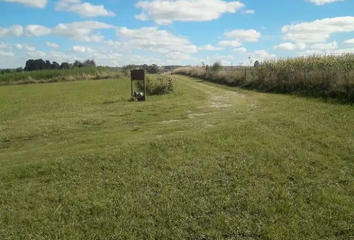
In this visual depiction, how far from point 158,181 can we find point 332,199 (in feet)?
8.61

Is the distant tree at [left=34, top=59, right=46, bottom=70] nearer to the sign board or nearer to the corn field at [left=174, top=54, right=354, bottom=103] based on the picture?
the corn field at [left=174, top=54, right=354, bottom=103]

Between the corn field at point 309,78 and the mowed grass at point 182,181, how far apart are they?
16.1 ft

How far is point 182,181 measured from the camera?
18.1 ft

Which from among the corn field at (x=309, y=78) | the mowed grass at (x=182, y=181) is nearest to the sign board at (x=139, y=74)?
the corn field at (x=309, y=78)

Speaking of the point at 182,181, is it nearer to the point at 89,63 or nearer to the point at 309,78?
the point at 309,78

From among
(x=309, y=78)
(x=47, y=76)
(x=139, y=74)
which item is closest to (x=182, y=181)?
(x=139, y=74)

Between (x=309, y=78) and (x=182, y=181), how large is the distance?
1326 cm

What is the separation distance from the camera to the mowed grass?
4.17 m

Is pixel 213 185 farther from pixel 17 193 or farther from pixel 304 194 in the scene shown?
pixel 17 193

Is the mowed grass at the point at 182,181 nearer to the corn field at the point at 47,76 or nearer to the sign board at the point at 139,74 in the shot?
the sign board at the point at 139,74

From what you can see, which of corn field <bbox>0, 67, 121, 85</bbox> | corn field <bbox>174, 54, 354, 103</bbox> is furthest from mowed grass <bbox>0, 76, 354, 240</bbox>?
corn field <bbox>0, 67, 121, 85</bbox>

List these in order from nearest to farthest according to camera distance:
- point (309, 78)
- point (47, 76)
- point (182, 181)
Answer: point (182, 181), point (309, 78), point (47, 76)

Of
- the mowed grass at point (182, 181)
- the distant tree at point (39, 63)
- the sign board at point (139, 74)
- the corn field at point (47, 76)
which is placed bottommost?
the mowed grass at point (182, 181)

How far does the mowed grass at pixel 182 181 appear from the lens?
13.7 ft
